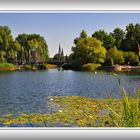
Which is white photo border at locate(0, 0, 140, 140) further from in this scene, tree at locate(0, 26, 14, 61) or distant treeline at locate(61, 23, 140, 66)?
tree at locate(0, 26, 14, 61)

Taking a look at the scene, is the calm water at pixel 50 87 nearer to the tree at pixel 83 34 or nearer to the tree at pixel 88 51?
the tree at pixel 88 51

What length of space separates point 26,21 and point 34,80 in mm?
3918

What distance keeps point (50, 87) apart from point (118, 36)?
2766 mm

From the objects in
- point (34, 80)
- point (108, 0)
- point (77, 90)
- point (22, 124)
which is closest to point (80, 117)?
point (22, 124)

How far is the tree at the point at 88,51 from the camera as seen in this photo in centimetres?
758

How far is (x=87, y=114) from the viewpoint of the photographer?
23.6 feet

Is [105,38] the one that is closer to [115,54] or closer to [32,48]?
[115,54]

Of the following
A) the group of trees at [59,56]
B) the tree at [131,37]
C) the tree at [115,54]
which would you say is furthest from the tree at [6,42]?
the tree at [131,37]

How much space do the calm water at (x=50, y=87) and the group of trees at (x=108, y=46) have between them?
45 cm

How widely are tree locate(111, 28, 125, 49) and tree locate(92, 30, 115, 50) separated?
0.08 meters

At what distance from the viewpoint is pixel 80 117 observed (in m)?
6.94

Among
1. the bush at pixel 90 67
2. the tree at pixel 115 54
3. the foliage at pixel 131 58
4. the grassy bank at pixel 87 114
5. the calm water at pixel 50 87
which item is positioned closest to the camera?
the grassy bank at pixel 87 114

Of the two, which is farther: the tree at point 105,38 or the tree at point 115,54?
the tree at point 115,54

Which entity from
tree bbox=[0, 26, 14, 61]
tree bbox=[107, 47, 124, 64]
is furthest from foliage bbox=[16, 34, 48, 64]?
tree bbox=[107, 47, 124, 64]
